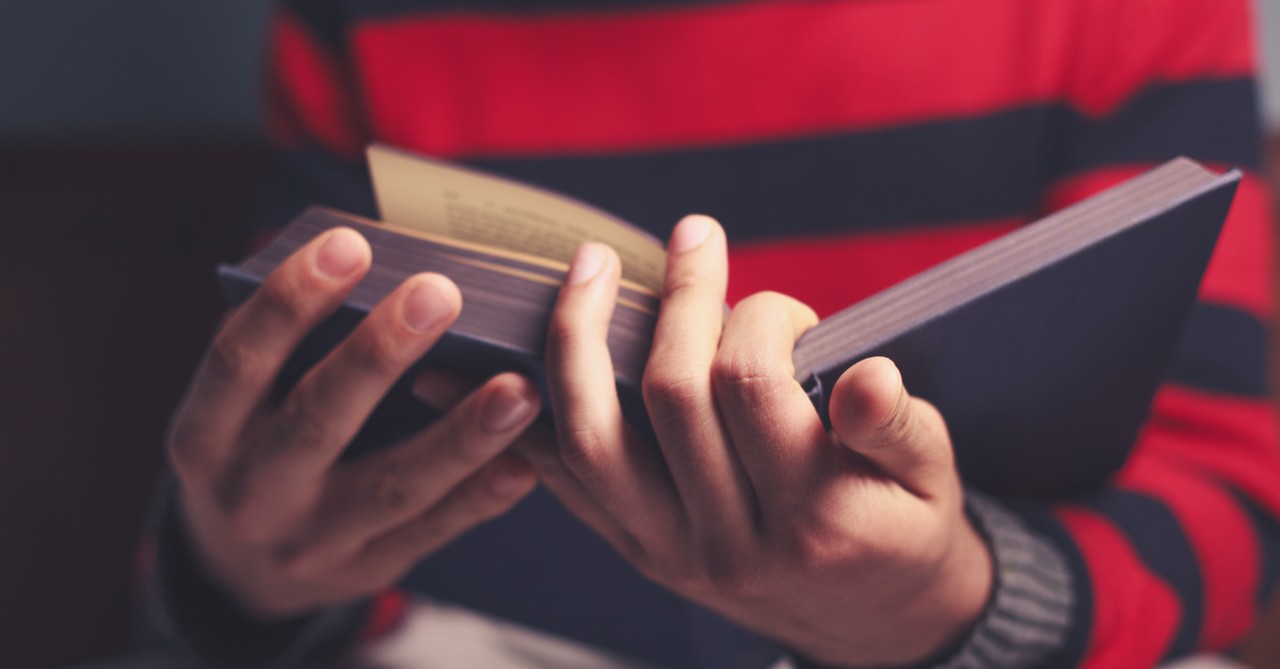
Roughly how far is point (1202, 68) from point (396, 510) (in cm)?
83

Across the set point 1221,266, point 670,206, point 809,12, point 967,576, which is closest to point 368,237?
point 967,576

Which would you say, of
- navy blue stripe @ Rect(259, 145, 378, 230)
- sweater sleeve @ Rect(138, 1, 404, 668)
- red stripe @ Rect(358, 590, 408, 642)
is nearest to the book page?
sweater sleeve @ Rect(138, 1, 404, 668)

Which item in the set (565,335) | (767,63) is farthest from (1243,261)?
(565,335)

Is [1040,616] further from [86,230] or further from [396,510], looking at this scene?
[86,230]

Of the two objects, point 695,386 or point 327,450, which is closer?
point 695,386

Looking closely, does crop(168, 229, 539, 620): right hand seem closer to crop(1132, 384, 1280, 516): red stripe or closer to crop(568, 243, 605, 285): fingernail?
crop(568, 243, 605, 285): fingernail

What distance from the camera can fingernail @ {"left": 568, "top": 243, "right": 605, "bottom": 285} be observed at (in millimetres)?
405

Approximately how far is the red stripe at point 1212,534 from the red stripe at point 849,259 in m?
0.28

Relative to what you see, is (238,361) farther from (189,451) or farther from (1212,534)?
(1212,534)

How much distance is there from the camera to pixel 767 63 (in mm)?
926

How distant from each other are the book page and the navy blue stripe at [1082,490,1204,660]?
0.43 metres

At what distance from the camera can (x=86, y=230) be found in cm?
127

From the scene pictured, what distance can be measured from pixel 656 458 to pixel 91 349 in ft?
3.65

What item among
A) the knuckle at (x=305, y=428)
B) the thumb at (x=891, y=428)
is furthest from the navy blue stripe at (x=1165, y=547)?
the knuckle at (x=305, y=428)
